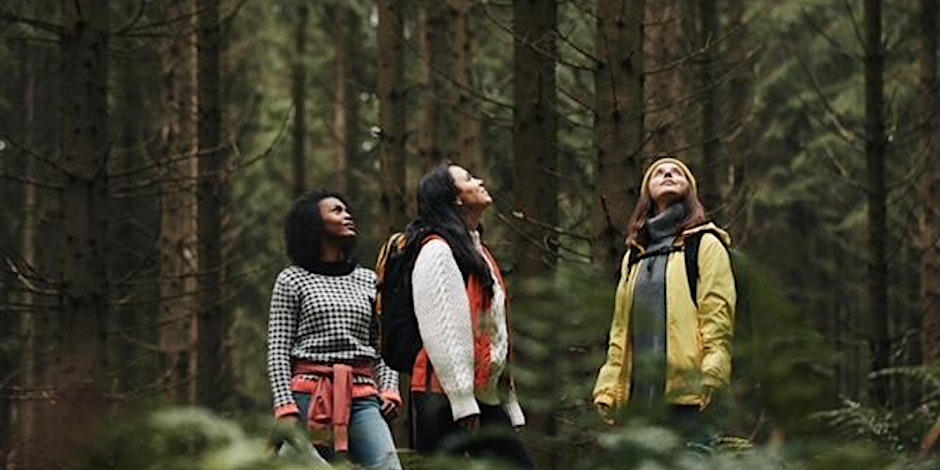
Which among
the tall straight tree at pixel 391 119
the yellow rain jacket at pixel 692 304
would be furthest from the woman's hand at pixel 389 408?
the tall straight tree at pixel 391 119

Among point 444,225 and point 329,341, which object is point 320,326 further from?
point 444,225

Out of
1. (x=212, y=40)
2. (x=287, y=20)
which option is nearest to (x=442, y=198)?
(x=212, y=40)

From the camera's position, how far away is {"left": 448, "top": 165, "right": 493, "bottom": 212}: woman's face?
6.84m

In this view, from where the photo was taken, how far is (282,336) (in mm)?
7285

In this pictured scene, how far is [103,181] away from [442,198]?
2.87 meters

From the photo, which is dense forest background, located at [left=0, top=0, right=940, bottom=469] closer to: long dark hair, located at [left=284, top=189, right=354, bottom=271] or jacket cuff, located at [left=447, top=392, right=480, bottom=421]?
jacket cuff, located at [left=447, top=392, right=480, bottom=421]

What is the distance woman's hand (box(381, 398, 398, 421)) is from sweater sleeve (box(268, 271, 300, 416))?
16.5 inches

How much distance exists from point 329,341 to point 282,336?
20 cm

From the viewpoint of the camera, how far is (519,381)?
6.04ft

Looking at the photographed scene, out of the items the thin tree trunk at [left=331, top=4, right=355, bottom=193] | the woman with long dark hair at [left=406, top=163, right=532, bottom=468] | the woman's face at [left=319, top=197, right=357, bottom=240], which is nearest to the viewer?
the woman with long dark hair at [left=406, top=163, right=532, bottom=468]

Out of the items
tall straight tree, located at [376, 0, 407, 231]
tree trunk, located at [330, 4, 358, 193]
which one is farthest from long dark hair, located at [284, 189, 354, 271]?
tree trunk, located at [330, 4, 358, 193]

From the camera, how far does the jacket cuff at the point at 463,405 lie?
633cm

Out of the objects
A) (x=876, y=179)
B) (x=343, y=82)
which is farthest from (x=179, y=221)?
(x=343, y=82)

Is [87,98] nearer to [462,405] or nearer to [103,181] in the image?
[103,181]
